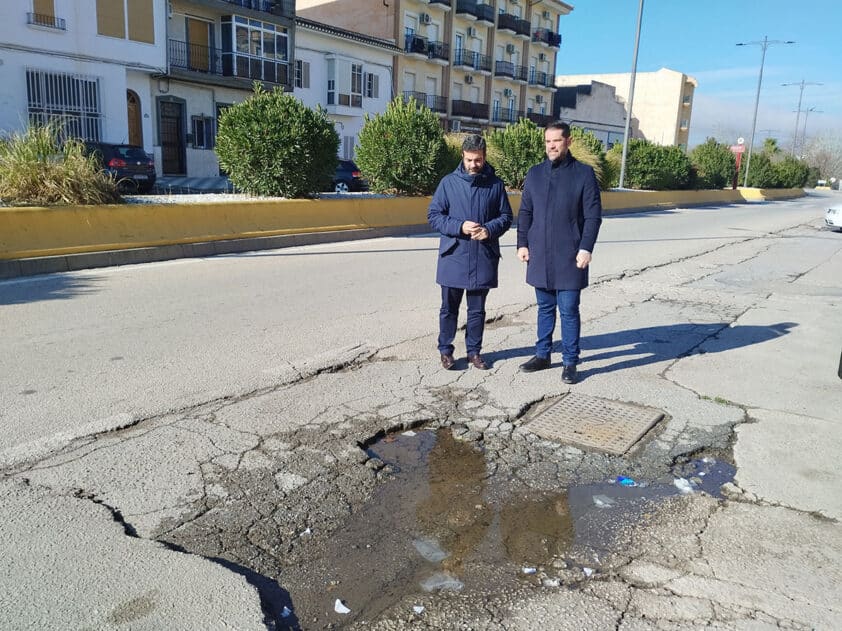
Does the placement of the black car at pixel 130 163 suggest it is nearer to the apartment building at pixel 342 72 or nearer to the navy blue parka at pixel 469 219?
the navy blue parka at pixel 469 219

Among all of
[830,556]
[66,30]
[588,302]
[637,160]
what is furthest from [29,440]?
[637,160]

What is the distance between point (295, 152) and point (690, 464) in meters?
11.0

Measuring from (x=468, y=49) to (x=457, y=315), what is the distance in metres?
47.3

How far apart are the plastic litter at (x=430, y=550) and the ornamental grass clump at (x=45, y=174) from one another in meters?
8.87

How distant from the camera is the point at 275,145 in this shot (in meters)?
13.5

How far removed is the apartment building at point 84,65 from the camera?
22.5 meters

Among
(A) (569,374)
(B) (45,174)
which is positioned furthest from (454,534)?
(B) (45,174)

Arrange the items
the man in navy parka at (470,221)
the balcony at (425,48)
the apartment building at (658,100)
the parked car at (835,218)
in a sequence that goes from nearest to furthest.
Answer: the man in navy parka at (470,221) < the parked car at (835,218) < the balcony at (425,48) < the apartment building at (658,100)

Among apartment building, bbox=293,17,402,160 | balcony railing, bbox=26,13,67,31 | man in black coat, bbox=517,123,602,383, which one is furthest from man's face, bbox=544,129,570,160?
apartment building, bbox=293,17,402,160

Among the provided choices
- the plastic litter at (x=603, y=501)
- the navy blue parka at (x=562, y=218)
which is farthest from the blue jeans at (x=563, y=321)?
the plastic litter at (x=603, y=501)

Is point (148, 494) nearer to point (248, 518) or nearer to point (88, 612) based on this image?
point (248, 518)

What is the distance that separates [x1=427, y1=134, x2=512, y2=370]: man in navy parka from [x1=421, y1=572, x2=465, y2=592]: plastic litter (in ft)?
9.04

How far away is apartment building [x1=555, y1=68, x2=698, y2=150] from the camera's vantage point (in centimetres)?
7788

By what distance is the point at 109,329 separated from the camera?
249 inches
